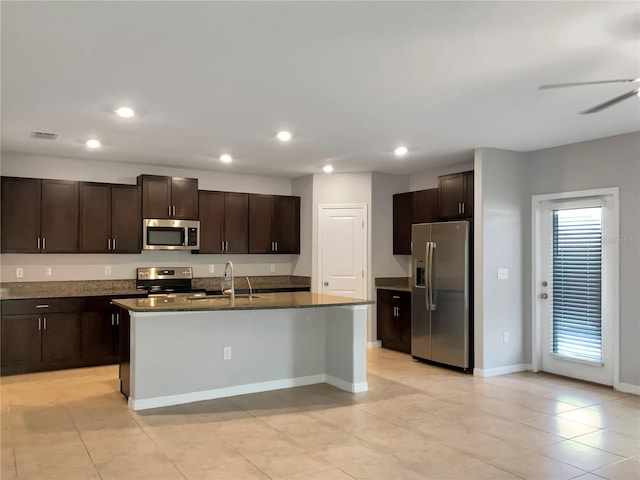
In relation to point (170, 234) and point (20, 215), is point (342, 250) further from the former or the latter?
point (20, 215)

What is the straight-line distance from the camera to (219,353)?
494cm

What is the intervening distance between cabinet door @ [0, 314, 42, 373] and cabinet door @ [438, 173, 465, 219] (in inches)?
196

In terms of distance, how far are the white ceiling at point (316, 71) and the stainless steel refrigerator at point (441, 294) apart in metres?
1.17

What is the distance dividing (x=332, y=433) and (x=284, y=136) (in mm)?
2915

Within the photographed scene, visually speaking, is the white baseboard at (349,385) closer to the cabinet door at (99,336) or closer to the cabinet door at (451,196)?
the cabinet door at (451,196)

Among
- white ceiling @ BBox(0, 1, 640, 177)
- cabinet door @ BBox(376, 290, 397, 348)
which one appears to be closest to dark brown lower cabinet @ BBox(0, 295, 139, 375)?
white ceiling @ BBox(0, 1, 640, 177)

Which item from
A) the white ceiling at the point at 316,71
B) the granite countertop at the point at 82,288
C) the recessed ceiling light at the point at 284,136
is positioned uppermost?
the white ceiling at the point at 316,71

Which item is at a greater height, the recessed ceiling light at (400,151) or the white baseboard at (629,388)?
the recessed ceiling light at (400,151)

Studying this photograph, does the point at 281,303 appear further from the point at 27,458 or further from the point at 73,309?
the point at 73,309

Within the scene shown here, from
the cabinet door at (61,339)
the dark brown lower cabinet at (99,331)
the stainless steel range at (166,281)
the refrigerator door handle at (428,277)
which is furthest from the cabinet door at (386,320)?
the cabinet door at (61,339)

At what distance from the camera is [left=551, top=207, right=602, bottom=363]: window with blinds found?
18.0ft

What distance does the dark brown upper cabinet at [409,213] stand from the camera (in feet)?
23.6

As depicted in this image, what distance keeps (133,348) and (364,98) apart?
9.44ft

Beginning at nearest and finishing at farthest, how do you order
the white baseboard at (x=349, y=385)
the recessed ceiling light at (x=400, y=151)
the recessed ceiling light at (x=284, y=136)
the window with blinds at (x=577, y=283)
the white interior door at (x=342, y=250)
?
the white baseboard at (x=349, y=385), the recessed ceiling light at (x=284, y=136), the window with blinds at (x=577, y=283), the recessed ceiling light at (x=400, y=151), the white interior door at (x=342, y=250)
